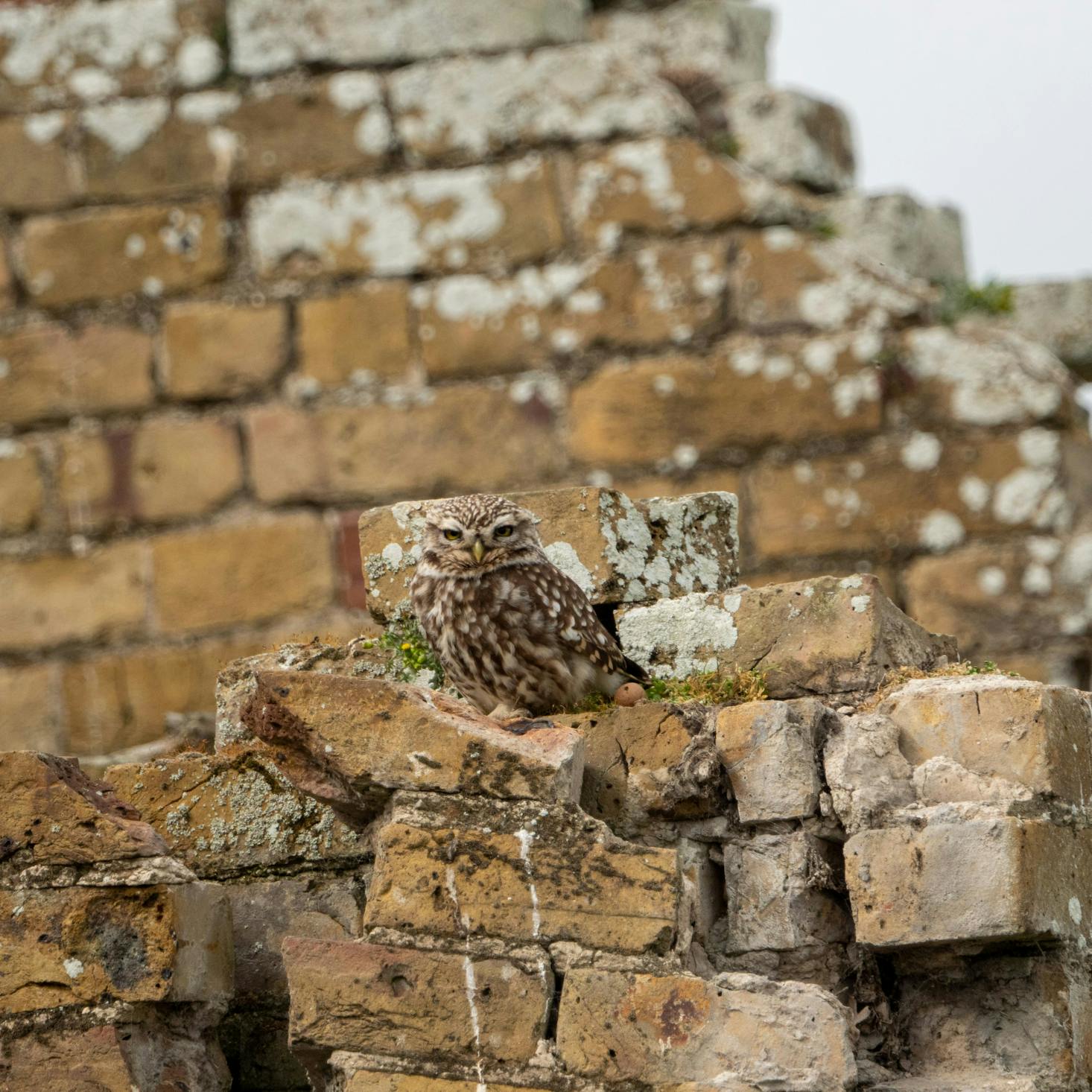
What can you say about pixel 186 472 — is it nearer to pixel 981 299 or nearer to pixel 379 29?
pixel 379 29

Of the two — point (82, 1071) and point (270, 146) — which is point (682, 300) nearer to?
point (270, 146)

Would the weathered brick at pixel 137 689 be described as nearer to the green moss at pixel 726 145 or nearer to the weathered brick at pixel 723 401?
the weathered brick at pixel 723 401

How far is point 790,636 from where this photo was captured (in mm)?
4832

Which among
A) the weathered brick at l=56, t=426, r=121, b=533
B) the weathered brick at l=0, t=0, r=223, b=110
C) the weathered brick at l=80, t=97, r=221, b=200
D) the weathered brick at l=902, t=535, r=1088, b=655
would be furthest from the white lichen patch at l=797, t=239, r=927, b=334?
the weathered brick at l=56, t=426, r=121, b=533

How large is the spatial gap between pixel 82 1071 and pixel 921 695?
204 centimetres

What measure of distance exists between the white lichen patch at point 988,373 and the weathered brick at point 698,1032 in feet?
14.2

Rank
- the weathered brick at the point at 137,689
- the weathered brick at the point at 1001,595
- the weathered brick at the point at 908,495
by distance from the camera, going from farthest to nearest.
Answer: the weathered brick at the point at 137,689
the weathered brick at the point at 908,495
the weathered brick at the point at 1001,595

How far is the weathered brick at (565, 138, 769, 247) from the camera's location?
824 centimetres

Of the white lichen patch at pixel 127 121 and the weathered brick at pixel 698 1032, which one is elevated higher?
the white lichen patch at pixel 127 121

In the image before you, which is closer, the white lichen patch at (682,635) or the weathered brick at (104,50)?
the white lichen patch at (682,635)

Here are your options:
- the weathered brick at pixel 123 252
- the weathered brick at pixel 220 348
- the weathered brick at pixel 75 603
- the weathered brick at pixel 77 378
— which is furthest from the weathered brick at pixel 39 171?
the weathered brick at pixel 75 603

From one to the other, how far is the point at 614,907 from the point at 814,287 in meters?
4.55

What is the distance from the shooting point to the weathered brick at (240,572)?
27.5 ft

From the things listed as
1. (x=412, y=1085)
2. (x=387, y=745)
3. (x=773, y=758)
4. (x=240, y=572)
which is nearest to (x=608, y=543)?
(x=773, y=758)
